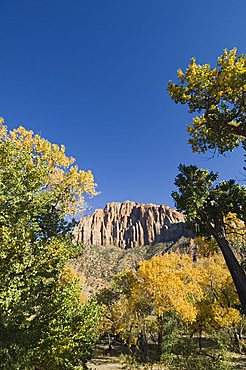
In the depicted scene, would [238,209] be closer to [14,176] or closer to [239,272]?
[239,272]

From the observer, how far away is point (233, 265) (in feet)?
30.5

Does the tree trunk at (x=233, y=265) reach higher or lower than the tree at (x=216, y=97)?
lower

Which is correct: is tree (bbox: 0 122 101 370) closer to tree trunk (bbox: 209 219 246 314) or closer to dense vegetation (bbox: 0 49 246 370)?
dense vegetation (bbox: 0 49 246 370)

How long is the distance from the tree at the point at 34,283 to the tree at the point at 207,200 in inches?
222

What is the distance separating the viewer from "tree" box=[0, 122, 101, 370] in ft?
28.7

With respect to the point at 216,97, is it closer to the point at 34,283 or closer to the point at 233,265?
the point at 233,265

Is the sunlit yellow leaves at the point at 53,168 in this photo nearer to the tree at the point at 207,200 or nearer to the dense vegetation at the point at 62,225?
the dense vegetation at the point at 62,225

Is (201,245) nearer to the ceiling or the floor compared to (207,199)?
nearer to the floor

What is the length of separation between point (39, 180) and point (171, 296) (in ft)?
53.9

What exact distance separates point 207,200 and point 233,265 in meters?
3.21

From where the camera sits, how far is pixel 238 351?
1059 inches

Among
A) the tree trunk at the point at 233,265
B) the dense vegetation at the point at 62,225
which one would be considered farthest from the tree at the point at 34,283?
the tree trunk at the point at 233,265

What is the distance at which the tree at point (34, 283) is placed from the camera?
28.7ft

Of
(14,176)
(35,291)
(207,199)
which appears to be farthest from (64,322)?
(207,199)
